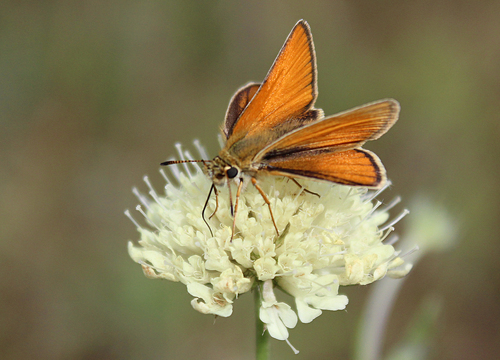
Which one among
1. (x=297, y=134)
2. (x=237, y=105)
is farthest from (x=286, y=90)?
(x=297, y=134)

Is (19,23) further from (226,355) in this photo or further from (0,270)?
(226,355)

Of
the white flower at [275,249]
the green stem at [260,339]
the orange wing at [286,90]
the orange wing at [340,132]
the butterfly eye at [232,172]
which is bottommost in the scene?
the green stem at [260,339]

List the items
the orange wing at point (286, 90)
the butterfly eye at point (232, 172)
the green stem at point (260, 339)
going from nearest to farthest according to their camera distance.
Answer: the butterfly eye at point (232, 172) < the green stem at point (260, 339) < the orange wing at point (286, 90)

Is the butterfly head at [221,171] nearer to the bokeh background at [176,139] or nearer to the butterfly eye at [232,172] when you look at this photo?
the butterfly eye at [232,172]

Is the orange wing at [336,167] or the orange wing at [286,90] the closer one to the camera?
the orange wing at [336,167]

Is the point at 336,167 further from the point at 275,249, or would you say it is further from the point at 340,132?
the point at 275,249

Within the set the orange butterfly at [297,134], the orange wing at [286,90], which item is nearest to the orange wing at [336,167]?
the orange butterfly at [297,134]
